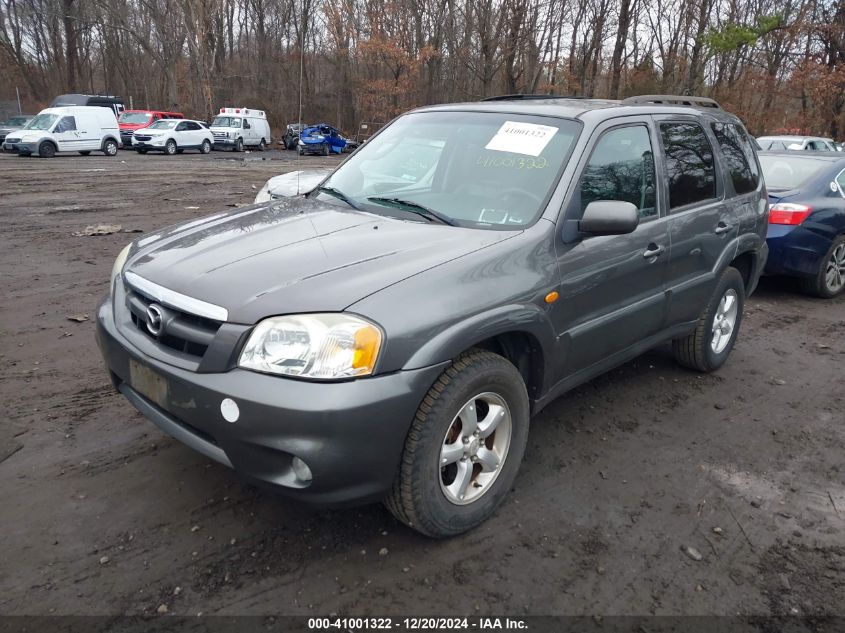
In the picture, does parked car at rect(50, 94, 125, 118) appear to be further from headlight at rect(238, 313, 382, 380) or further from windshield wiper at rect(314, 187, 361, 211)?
headlight at rect(238, 313, 382, 380)

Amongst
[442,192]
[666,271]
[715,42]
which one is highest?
[715,42]

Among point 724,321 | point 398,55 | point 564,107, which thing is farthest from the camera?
point 398,55

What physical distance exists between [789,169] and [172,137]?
27.1 m

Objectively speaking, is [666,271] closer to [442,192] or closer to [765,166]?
[442,192]

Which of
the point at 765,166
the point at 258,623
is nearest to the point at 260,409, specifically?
the point at 258,623

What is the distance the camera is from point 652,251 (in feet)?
12.1

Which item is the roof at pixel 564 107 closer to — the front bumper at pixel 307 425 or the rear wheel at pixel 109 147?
the front bumper at pixel 307 425

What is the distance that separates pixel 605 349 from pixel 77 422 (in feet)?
9.86

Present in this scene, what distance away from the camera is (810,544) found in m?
2.95

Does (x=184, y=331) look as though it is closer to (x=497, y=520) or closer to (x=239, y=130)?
(x=497, y=520)

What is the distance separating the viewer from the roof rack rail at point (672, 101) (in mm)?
4114

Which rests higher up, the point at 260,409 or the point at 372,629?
the point at 260,409

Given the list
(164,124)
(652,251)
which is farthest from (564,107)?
(164,124)

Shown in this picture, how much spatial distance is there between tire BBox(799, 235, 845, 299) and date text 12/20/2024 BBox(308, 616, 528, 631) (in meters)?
6.32
